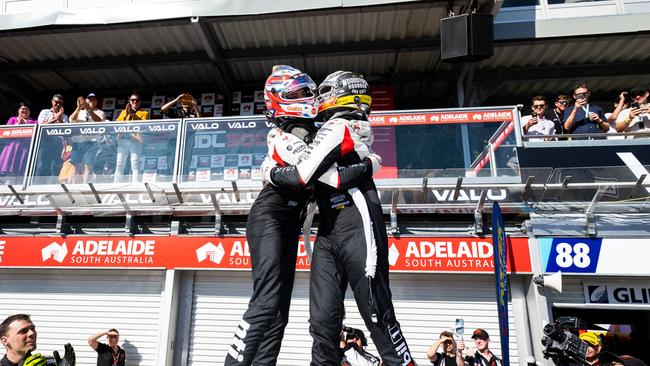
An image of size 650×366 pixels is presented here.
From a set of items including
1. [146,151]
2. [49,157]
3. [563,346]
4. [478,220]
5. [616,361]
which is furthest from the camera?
[49,157]

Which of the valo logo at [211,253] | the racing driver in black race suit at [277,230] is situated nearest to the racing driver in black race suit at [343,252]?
the racing driver in black race suit at [277,230]

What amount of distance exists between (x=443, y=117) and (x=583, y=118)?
8.58ft

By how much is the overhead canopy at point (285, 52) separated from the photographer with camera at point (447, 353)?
6057mm

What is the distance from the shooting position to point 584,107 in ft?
26.7

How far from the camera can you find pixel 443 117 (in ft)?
24.3

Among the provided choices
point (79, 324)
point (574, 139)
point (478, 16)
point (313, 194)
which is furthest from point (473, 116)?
point (79, 324)

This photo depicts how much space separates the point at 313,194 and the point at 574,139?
6114 mm

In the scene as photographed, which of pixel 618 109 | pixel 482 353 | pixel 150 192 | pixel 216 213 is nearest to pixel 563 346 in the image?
pixel 482 353

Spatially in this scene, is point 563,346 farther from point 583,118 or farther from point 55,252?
point 55,252

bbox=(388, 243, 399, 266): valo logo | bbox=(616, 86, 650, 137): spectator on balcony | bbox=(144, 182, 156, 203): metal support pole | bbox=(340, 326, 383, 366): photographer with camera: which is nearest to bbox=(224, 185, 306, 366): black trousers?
bbox=(340, 326, 383, 366): photographer with camera

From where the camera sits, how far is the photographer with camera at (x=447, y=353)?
6.50 meters

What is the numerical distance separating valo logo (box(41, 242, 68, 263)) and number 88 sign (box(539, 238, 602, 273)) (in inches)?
300

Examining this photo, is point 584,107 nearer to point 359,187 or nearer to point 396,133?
point 396,133

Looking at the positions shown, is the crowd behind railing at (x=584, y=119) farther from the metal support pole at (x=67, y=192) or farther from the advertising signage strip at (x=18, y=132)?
the advertising signage strip at (x=18, y=132)
